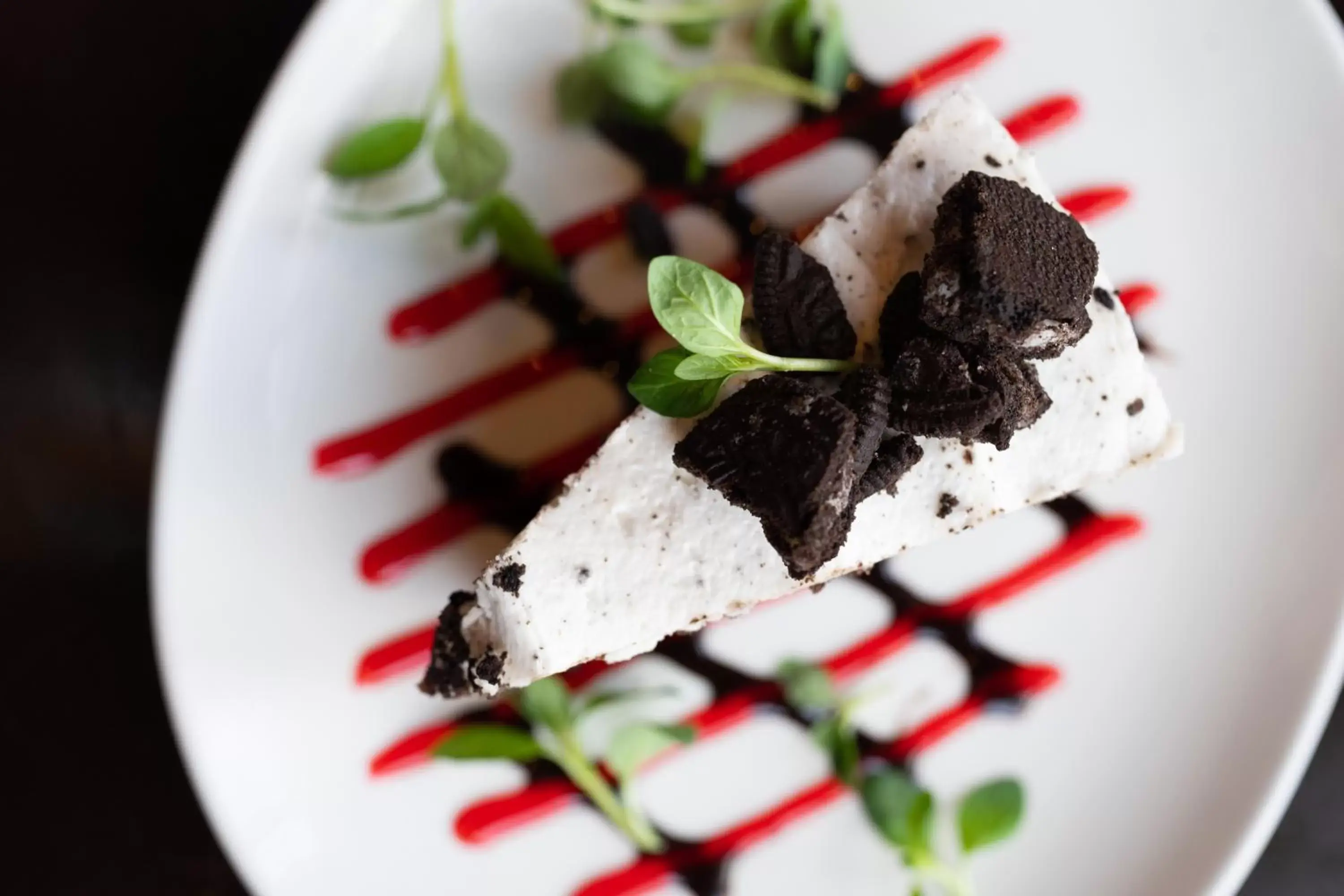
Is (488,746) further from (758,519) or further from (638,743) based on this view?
(758,519)

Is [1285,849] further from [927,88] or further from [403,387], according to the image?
[403,387]

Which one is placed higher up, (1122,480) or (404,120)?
(404,120)

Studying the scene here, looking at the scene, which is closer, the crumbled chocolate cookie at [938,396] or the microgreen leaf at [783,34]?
the crumbled chocolate cookie at [938,396]

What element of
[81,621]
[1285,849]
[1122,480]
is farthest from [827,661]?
[81,621]

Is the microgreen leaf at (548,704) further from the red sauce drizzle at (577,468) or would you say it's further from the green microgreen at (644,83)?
the green microgreen at (644,83)

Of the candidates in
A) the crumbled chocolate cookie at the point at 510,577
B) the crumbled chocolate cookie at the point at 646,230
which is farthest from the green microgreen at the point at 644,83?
the crumbled chocolate cookie at the point at 510,577

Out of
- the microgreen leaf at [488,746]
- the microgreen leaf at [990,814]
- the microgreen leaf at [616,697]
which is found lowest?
Result: the microgreen leaf at [488,746]

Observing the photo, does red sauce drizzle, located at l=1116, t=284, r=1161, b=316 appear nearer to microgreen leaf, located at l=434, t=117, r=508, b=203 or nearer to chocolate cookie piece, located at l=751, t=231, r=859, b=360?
chocolate cookie piece, located at l=751, t=231, r=859, b=360
